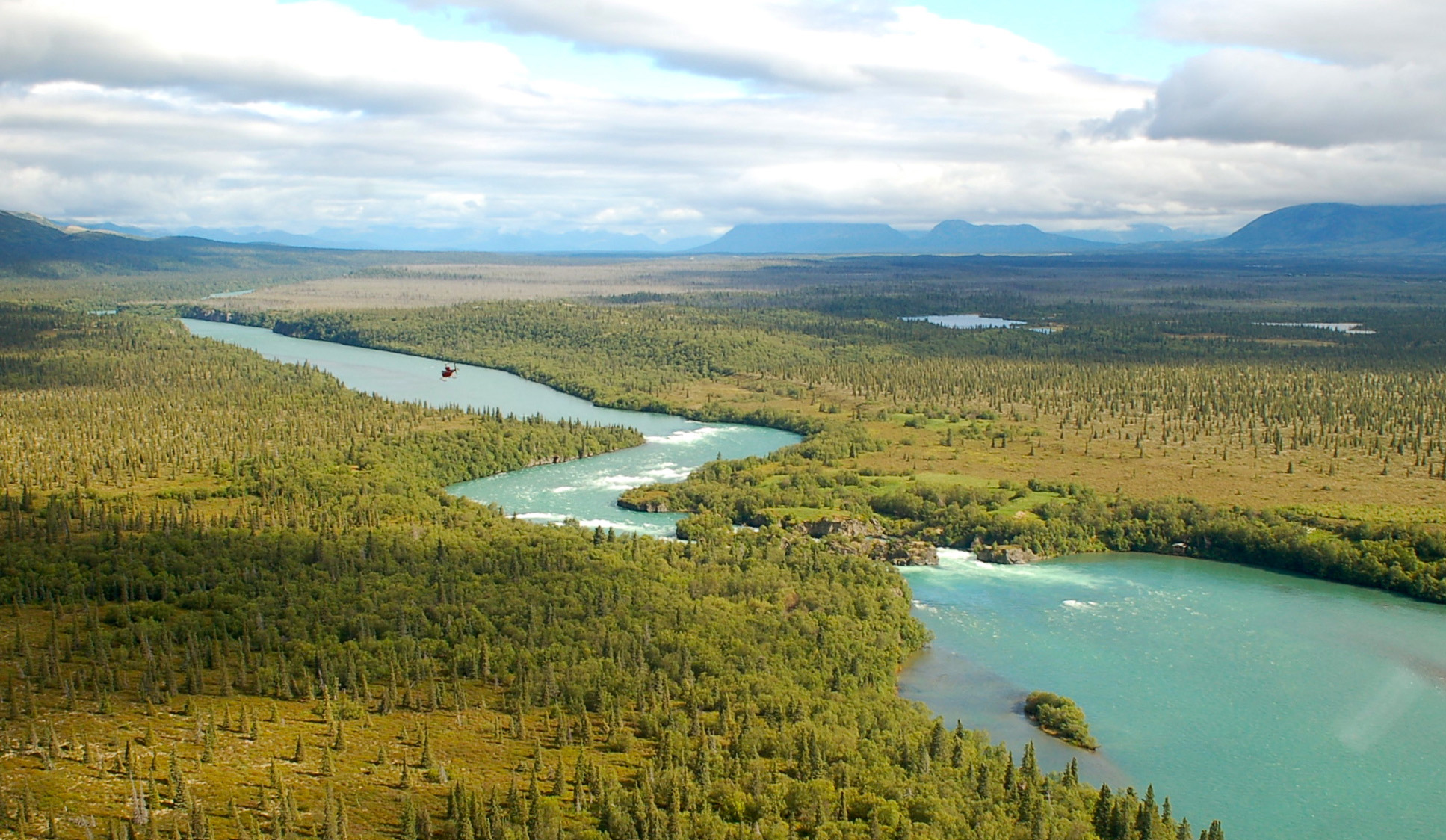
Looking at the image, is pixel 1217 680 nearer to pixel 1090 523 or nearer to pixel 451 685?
pixel 1090 523

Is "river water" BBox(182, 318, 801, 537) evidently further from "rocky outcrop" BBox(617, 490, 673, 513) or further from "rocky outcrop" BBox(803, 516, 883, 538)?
"rocky outcrop" BBox(803, 516, 883, 538)

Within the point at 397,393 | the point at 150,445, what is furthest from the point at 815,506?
the point at 397,393

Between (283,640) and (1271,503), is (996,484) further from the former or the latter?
(283,640)

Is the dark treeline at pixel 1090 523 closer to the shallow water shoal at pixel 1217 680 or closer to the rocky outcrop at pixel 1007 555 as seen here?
the rocky outcrop at pixel 1007 555

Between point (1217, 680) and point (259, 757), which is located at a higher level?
point (259, 757)

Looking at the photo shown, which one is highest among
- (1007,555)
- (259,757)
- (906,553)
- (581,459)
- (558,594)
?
(581,459)

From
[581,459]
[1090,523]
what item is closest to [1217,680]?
[1090,523]
